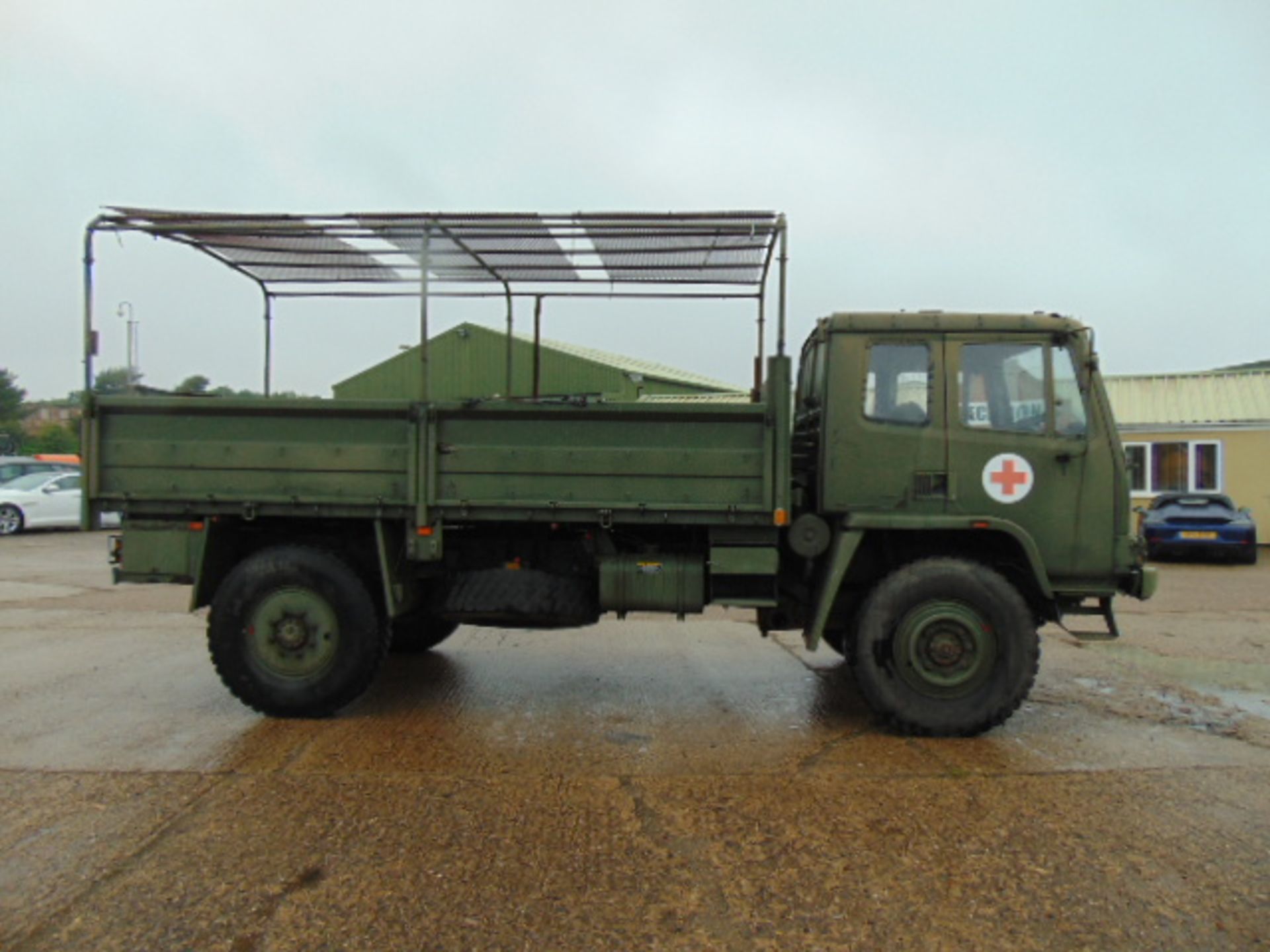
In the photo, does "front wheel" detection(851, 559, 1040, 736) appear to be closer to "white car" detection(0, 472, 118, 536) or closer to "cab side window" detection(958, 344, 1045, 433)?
"cab side window" detection(958, 344, 1045, 433)

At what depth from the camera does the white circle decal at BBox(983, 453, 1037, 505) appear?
4.84 meters

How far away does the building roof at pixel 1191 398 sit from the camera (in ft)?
55.2

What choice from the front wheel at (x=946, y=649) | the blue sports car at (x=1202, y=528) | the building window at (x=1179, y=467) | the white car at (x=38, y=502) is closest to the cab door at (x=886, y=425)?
the front wheel at (x=946, y=649)

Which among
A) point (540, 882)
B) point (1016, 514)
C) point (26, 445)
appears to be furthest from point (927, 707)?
point (26, 445)

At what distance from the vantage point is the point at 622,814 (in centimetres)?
373

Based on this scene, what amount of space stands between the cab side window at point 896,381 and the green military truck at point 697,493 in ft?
0.04

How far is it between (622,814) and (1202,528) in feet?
45.5

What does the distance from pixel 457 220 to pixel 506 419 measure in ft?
4.01

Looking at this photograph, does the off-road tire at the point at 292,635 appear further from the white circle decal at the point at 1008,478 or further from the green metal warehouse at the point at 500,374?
the white circle decal at the point at 1008,478

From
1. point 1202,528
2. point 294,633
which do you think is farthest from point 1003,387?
point 1202,528

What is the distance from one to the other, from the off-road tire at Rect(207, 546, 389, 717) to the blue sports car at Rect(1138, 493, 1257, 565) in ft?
42.4

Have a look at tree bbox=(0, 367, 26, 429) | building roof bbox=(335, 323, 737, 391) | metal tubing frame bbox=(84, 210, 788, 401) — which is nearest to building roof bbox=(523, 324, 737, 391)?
building roof bbox=(335, 323, 737, 391)

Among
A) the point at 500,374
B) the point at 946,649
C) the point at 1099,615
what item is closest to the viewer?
the point at 946,649

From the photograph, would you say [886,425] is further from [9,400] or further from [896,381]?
[9,400]
